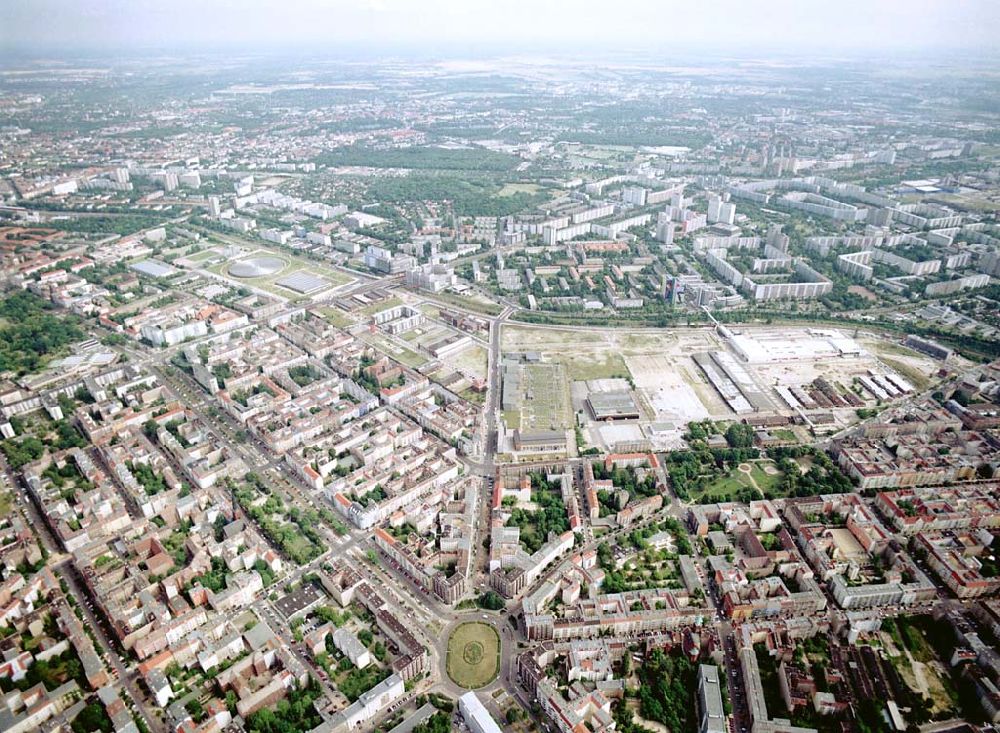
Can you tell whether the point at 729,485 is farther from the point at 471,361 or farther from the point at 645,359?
the point at 471,361

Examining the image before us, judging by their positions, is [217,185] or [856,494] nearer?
[856,494]

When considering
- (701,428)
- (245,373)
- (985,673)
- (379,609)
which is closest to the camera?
(985,673)

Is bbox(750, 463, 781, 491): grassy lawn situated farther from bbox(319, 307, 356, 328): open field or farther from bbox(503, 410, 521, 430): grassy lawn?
bbox(319, 307, 356, 328): open field

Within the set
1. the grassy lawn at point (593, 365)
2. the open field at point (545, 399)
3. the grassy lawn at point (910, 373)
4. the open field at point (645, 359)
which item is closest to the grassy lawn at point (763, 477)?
the open field at point (645, 359)

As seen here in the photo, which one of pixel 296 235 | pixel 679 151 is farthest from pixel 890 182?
pixel 296 235

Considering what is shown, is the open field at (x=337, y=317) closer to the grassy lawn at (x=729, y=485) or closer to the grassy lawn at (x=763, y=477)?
the grassy lawn at (x=729, y=485)

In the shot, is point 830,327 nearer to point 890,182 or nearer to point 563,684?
point 563,684

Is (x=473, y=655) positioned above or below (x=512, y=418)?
above

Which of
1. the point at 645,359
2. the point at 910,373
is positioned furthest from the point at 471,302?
the point at 910,373
